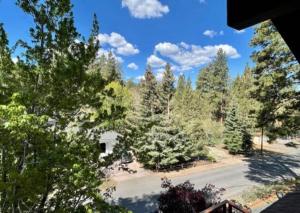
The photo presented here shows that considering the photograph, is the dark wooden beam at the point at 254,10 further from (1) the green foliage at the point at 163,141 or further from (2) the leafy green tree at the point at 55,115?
(1) the green foliage at the point at 163,141

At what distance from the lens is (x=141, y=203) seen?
1410cm

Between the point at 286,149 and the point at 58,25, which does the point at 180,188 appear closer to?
the point at 58,25

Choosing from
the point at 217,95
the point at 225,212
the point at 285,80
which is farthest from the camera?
the point at 217,95

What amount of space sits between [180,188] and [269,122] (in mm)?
6299

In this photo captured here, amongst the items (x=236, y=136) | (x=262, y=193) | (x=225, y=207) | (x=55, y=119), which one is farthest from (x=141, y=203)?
(x=236, y=136)

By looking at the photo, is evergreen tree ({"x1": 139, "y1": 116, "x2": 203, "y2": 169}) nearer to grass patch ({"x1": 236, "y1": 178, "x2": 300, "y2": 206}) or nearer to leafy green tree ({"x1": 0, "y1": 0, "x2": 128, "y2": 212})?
grass patch ({"x1": 236, "y1": 178, "x2": 300, "y2": 206})

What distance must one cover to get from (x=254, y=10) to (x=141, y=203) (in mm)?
14279

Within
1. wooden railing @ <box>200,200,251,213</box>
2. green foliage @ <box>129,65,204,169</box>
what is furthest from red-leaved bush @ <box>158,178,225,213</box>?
green foliage @ <box>129,65,204,169</box>

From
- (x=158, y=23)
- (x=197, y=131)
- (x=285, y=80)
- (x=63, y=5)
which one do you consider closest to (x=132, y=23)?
(x=158, y=23)

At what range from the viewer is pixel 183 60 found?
74.2 m

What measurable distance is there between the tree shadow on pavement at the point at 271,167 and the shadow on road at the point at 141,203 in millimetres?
8176

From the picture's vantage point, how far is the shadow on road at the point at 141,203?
1318cm

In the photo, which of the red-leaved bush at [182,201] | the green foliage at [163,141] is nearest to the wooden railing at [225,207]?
the red-leaved bush at [182,201]

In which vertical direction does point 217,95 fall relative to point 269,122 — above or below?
above
